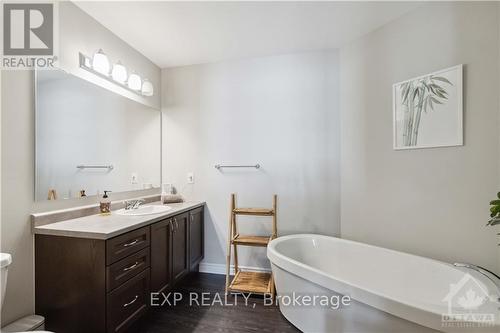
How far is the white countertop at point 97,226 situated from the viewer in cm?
144

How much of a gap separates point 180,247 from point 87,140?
1252mm

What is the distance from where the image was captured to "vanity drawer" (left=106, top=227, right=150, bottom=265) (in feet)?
4.73

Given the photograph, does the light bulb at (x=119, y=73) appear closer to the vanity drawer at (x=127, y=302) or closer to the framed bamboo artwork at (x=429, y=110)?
the vanity drawer at (x=127, y=302)

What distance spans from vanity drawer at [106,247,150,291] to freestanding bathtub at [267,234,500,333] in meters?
Answer: 0.99

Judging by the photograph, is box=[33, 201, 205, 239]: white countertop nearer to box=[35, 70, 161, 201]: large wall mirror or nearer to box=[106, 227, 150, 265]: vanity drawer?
box=[106, 227, 150, 265]: vanity drawer

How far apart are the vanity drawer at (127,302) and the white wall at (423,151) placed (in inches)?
75.4

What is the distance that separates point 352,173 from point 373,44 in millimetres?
1227

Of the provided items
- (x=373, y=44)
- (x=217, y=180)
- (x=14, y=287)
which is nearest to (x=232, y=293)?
(x=217, y=180)

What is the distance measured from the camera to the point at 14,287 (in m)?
1.42

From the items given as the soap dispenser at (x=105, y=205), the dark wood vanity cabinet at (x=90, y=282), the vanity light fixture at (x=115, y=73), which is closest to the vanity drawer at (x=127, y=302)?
the dark wood vanity cabinet at (x=90, y=282)

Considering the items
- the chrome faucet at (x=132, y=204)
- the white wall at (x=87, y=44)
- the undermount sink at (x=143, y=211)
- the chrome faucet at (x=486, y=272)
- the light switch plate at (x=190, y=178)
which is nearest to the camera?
the chrome faucet at (x=486, y=272)

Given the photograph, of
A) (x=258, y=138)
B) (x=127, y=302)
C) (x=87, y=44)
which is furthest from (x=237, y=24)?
(x=127, y=302)

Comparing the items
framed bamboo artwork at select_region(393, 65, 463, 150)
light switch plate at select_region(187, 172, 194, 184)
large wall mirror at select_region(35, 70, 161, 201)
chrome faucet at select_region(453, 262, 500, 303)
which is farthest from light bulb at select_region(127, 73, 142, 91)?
chrome faucet at select_region(453, 262, 500, 303)

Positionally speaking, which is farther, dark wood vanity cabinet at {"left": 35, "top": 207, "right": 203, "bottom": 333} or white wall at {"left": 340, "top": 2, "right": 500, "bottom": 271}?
white wall at {"left": 340, "top": 2, "right": 500, "bottom": 271}
